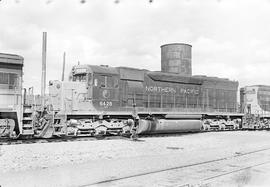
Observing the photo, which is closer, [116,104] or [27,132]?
[27,132]

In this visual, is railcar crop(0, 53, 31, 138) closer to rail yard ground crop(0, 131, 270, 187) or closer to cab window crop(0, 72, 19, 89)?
cab window crop(0, 72, 19, 89)

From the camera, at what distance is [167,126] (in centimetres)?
1691

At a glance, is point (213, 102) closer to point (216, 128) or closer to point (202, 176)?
point (216, 128)

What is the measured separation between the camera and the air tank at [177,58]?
22828 mm

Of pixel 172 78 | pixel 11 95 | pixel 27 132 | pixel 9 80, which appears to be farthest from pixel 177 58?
pixel 27 132

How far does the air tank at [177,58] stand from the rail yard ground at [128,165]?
11.1 m

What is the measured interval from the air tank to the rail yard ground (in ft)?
36.3

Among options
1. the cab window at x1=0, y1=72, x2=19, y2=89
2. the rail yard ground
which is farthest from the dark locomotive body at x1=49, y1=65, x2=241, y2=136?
the rail yard ground

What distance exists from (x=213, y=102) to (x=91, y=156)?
12.6 metres

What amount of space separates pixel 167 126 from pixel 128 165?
28.6ft

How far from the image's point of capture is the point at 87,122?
46.5ft

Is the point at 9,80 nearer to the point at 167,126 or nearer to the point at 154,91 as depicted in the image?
the point at 154,91

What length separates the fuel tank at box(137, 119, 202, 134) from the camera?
1584 cm

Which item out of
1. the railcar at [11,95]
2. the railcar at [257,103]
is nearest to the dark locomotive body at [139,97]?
the railcar at [11,95]
